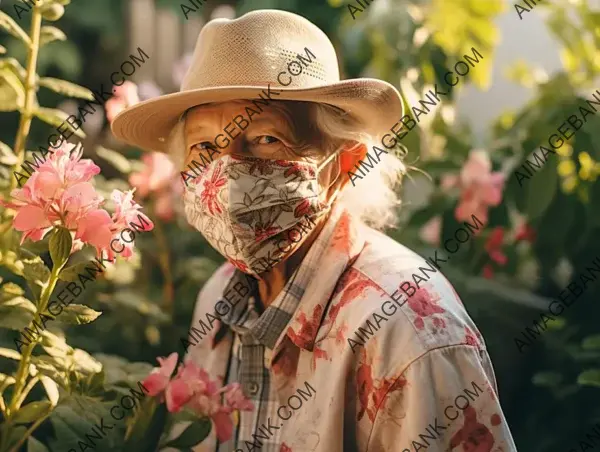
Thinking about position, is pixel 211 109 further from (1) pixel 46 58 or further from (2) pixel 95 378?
(1) pixel 46 58

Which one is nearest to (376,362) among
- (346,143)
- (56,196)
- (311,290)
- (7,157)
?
(311,290)

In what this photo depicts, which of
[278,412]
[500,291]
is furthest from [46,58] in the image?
[278,412]

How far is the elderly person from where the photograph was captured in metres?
0.98

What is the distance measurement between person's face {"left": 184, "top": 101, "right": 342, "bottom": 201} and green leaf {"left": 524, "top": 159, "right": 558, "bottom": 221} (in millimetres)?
640

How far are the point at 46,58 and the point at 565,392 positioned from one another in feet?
5.91

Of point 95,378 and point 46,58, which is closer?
point 95,378

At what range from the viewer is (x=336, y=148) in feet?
3.68

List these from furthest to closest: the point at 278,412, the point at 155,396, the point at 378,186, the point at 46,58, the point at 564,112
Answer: the point at 46,58, the point at 564,112, the point at 378,186, the point at 278,412, the point at 155,396

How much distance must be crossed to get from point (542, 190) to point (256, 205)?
754 millimetres

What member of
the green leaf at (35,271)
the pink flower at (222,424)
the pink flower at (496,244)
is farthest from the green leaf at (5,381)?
the pink flower at (496,244)

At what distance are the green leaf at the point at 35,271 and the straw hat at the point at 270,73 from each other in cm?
27

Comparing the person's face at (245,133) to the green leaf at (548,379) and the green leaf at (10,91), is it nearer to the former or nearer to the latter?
the green leaf at (10,91)

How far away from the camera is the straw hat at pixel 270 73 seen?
1028 mm

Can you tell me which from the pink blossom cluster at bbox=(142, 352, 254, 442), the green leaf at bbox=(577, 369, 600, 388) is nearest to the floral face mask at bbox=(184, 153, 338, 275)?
the pink blossom cluster at bbox=(142, 352, 254, 442)
